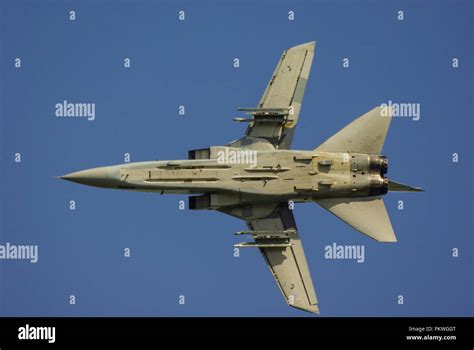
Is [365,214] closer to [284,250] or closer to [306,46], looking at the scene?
[284,250]

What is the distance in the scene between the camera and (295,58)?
36188mm

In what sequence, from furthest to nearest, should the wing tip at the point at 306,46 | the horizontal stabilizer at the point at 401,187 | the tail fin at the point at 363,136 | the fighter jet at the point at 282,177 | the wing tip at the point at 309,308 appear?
the wing tip at the point at 306,46
the tail fin at the point at 363,136
the horizontal stabilizer at the point at 401,187
the wing tip at the point at 309,308
the fighter jet at the point at 282,177

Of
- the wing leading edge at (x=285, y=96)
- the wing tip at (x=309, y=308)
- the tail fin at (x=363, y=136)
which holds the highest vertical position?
the wing leading edge at (x=285, y=96)

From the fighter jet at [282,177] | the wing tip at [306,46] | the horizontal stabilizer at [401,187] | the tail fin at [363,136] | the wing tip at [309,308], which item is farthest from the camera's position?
the wing tip at [306,46]

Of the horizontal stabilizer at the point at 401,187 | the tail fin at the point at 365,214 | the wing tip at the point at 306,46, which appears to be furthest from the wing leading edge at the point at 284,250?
the wing tip at the point at 306,46

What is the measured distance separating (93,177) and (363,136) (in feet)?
29.5

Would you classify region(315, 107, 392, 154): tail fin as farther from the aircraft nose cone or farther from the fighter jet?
the aircraft nose cone

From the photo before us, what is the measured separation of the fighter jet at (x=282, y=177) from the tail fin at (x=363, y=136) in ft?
0.11

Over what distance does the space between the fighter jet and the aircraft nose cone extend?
3cm

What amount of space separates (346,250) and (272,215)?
2.72m

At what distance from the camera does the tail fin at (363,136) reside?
Answer: 116 ft

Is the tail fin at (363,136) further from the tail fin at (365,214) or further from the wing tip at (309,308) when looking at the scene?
the wing tip at (309,308)

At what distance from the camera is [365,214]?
35.2m
